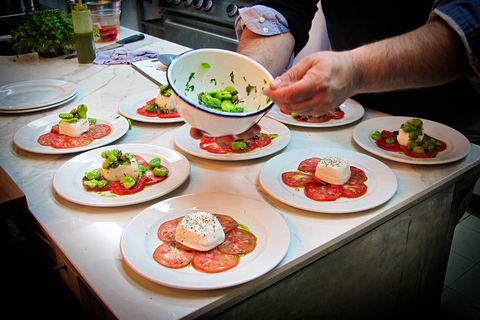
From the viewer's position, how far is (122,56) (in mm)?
2750

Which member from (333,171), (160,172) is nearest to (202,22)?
(160,172)

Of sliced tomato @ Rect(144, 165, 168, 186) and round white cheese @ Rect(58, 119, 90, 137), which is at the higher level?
round white cheese @ Rect(58, 119, 90, 137)

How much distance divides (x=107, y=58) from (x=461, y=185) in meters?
2.17

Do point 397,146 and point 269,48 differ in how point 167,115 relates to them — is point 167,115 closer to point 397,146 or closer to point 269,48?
point 269,48

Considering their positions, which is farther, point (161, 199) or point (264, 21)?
point (264, 21)

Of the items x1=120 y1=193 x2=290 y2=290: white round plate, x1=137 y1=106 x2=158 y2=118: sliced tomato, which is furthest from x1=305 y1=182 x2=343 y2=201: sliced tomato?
x1=137 y1=106 x2=158 y2=118: sliced tomato

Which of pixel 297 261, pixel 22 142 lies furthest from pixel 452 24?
pixel 22 142

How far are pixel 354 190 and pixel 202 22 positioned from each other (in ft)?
10.7

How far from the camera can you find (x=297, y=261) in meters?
1.11

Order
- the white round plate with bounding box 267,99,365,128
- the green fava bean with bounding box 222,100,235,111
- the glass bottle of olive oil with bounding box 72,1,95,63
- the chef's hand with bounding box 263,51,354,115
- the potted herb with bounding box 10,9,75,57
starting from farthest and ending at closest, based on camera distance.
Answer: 1. the potted herb with bounding box 10,9,75,57
2. the glass bottle of olive oil with bounding box 72,1,95,63
3. the white round plate with bounding box 267,99,365,128
4. the green fava bean with bounding box 222,100,235,111
5. the chef's hand with bounding box 263,51,354,115

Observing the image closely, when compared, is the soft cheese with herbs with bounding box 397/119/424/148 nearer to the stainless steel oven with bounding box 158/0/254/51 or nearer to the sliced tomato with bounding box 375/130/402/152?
the sliced tomato with bounding box 375/130/402/152

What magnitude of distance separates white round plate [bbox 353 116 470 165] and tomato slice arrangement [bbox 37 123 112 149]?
104 cm

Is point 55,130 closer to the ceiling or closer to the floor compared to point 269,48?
closer to the floor

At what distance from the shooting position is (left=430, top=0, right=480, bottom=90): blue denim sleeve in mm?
1197
